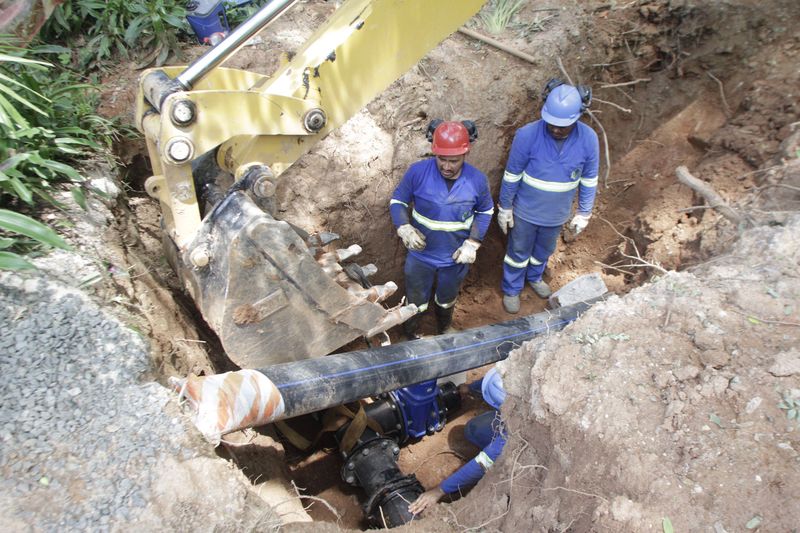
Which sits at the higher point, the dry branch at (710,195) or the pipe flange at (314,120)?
the pipe flange at (314,120)

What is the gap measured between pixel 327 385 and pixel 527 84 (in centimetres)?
375

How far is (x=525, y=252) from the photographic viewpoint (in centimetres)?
A: 488

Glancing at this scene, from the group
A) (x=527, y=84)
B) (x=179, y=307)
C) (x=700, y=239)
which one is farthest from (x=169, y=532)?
(x=527, y=84)

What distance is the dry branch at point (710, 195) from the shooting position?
12.2 ft

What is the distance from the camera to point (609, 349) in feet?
7.79

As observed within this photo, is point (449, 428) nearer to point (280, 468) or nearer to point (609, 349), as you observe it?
point (280, 468)

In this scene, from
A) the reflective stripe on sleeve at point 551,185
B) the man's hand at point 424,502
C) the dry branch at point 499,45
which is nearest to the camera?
the man's hand at point 424,502

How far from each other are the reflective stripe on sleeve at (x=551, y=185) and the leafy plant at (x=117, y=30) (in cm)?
320

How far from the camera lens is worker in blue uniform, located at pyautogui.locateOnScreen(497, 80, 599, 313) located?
154 inches

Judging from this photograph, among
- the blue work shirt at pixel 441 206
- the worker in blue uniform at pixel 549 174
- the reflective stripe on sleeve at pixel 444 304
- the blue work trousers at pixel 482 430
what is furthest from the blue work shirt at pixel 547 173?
the blue work trousers at pixel 482 430

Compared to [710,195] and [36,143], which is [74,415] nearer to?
[36,143]

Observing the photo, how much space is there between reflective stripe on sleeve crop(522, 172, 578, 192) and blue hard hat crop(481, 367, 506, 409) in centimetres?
216

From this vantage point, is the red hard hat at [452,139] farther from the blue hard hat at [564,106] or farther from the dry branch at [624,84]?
the dry branch at [624,84]

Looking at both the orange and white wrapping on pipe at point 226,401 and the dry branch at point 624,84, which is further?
the dry branch at point 624,84
